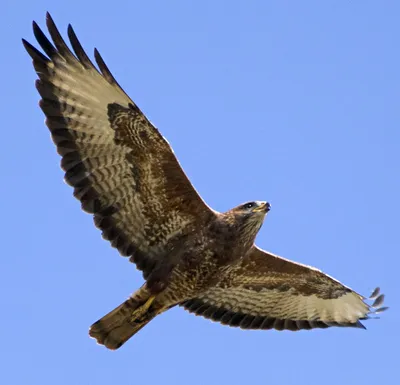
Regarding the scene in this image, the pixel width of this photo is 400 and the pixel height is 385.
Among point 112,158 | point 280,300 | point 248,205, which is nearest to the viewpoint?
point 112,158

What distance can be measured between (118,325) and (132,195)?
1.75m

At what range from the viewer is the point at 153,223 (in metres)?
15.0

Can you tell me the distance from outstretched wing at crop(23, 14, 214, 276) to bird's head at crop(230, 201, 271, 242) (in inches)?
15.8

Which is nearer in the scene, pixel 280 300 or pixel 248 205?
pixel 248 205

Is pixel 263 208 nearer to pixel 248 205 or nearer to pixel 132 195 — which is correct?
pixel 248 205

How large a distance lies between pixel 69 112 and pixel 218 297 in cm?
374

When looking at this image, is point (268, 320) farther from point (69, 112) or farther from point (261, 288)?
point (69, 112)

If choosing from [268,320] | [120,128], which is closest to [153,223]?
[120,128]

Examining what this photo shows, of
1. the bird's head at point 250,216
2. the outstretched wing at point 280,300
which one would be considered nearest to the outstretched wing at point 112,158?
the bird's head at point 250,216

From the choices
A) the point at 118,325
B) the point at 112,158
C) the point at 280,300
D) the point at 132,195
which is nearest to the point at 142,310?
the point at 118,325

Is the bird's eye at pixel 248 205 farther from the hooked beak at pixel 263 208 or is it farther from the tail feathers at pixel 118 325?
the tail feathers at pixel 118 325

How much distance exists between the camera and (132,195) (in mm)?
14859

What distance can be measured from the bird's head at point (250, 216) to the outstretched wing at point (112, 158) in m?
0.40

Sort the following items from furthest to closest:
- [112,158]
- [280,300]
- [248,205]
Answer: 1. [280,300]
2. [248,205]
3. [112,158]
